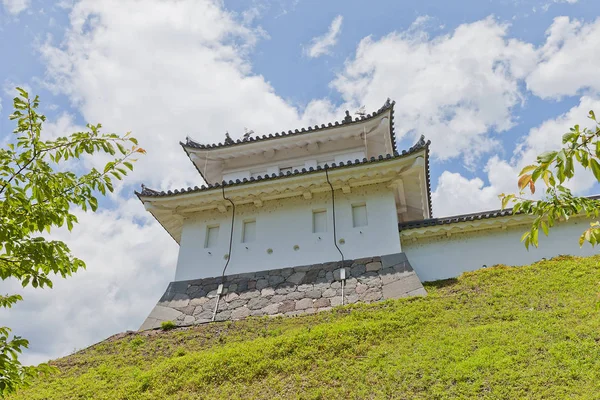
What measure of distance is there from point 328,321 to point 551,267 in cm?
544

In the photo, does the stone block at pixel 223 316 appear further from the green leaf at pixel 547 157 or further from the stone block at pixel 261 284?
the green leaf at pixel 547 157

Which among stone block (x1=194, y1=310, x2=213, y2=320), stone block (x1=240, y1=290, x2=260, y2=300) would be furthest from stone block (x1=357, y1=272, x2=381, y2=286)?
stone block (x1=194, y1=310, x2=213, y2=320)

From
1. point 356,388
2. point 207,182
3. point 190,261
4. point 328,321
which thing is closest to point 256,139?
point 207,182

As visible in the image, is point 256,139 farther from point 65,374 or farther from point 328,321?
point 65,374

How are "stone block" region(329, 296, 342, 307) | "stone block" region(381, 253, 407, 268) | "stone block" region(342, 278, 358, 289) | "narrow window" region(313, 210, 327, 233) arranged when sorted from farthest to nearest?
"narrow window" region(313, 210, 327, 233) < "stone block" region(381, 253, 407, 268) < "stone block" region(342, 278, 358, 289) < "stone block" region(329, 296, 342, 307)

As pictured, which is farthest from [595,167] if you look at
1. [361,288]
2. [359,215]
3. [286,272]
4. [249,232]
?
[249,232]

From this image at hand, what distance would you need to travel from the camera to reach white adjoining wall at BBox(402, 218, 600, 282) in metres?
12.3

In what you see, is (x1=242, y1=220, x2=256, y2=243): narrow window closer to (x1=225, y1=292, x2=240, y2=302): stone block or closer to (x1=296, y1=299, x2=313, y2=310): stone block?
(x1=225, y1=292, x2=240, y2=302): stone block

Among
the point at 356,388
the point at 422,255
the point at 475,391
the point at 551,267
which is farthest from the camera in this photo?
the point at 422,255

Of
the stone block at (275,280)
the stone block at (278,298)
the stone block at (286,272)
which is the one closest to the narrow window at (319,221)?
the stone block at (286,272)

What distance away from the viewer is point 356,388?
22.2 feet

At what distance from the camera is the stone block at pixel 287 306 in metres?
11.9

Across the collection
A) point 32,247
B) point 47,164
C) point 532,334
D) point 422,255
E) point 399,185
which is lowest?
point 532,334

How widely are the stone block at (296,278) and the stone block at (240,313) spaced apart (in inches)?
53.6
